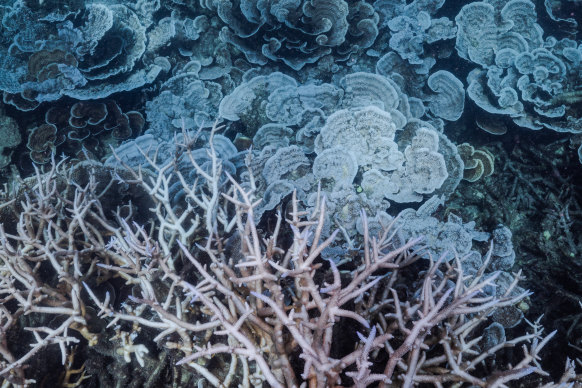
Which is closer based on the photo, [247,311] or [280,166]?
[247,311]

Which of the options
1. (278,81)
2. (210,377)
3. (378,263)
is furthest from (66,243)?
(278,81)

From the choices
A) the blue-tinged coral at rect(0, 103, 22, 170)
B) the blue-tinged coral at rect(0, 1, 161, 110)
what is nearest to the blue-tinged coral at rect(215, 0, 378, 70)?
the blue-tinged coral at rect(0, 1, 161, 110)

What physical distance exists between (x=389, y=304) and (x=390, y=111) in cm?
233

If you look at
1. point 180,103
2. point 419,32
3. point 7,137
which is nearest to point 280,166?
point 180,103

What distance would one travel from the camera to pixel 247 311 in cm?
169

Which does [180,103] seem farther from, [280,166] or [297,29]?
[280,166]

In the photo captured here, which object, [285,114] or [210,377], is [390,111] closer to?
[285,114]

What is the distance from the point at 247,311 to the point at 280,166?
2170mm

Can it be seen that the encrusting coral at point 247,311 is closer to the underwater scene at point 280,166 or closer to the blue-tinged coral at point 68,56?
the underwater scene at point 280,166

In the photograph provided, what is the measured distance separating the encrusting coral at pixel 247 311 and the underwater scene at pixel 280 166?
0.02 m

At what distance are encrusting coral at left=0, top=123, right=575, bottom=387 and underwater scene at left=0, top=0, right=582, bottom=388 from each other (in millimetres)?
24

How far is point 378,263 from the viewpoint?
197 centimetres

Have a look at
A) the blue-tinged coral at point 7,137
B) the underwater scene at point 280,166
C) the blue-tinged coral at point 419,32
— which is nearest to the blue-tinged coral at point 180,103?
the underwater scene at point 280,166

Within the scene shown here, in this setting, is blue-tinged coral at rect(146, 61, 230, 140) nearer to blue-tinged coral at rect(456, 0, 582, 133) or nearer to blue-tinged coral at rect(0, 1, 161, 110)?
blue-tinged coral at rect(0, 1, 161, 110)
